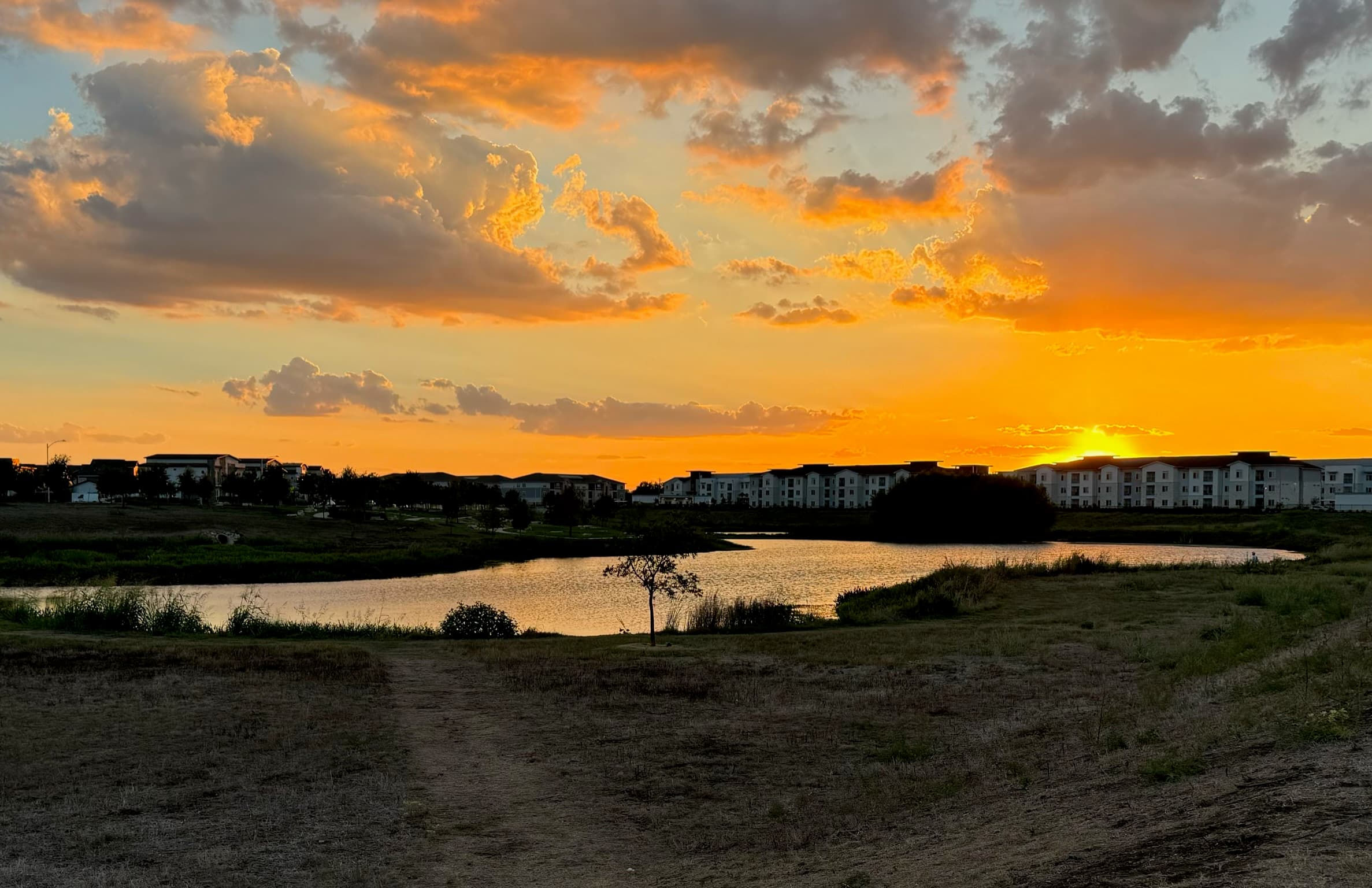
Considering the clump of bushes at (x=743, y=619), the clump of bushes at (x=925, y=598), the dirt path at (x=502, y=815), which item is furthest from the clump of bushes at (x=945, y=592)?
the dirt path at (x=502, y=815)

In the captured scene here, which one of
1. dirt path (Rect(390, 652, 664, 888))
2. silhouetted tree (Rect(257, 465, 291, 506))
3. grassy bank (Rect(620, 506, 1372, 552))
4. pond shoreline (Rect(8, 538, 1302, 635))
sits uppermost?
silhouetted tree (Rect(257, 465, 291, 506))

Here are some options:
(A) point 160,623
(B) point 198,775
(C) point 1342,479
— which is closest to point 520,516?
(A) point 160,623

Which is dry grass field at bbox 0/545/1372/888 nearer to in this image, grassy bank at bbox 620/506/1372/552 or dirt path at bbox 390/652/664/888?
dirt path at bbox 390/652/664/888

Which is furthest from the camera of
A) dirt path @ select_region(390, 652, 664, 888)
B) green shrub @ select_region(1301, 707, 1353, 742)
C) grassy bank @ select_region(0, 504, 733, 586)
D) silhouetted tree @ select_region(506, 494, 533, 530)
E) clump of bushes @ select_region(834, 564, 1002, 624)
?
silhouetted tree @ select_region(506, 494, 533, 530)

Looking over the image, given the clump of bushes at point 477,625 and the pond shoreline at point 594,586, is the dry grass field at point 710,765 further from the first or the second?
the pond shoreline at point 594,586

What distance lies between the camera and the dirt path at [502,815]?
36.3ft

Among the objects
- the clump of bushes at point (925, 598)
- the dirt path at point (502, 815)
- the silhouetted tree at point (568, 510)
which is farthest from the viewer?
the silhouetted tree at point (568, 510)

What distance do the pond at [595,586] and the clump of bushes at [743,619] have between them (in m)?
4.28

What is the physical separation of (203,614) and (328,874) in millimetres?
38071

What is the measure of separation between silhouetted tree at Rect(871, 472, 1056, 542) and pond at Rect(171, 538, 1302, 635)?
919 inches

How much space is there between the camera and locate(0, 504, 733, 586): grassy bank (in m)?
64.9

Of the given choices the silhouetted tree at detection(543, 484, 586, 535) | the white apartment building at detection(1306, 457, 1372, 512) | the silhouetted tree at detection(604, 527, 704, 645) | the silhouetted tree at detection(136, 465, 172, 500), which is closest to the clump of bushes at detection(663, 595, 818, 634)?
the silhouetted tree at detection(604, 527, 704, 645)

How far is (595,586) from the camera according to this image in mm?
60781

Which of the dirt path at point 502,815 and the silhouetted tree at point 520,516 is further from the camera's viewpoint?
the silhouetted tree at point 520,516
